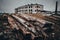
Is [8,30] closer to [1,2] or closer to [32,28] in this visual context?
[32,28]

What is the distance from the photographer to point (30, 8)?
341 centimetres

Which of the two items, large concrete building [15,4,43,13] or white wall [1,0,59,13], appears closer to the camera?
white wall [1,0,59,13]

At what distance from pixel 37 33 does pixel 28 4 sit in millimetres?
1422

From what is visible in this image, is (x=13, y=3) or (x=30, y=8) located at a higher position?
(x=13, y=3)

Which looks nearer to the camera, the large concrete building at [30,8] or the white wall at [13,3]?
the white wall at [13,3]

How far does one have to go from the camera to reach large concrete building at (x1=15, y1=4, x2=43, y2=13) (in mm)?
3359

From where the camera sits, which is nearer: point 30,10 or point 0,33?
point 0,33

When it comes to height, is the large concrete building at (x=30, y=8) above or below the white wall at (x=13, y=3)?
below

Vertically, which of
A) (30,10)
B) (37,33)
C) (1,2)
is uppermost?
(1,2)

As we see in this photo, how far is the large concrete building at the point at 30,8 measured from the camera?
132 inches

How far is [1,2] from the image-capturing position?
321 centimetres

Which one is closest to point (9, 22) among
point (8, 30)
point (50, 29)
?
point (8, 30)

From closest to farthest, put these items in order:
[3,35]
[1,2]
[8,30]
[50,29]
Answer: [3,35], [8,30], [50,29], [1,2]

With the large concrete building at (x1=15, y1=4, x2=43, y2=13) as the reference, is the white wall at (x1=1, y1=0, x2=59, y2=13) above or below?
above
